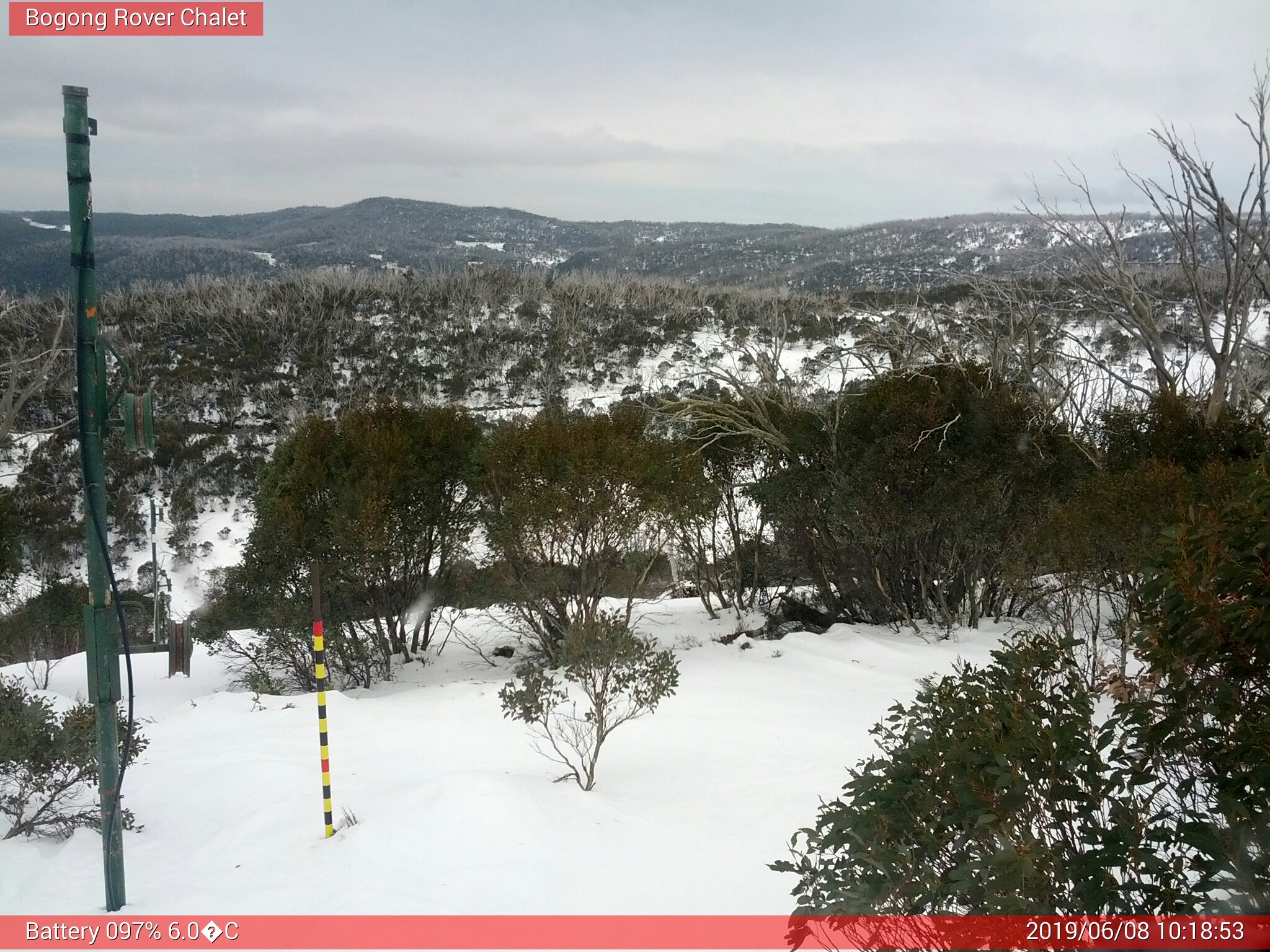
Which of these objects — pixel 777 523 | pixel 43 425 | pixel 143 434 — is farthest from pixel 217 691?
pixel 43 425

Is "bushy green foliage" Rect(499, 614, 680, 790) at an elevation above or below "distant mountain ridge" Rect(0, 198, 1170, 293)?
below

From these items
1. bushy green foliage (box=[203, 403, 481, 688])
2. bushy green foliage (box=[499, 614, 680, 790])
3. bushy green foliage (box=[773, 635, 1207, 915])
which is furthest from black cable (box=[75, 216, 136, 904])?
bushy green foliage (box=[203, 403, 481, 688])

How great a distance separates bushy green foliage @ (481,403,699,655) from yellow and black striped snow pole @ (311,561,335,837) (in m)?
5.58

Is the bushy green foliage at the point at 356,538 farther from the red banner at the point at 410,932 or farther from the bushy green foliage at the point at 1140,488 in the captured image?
the red banner at the point at 410,932

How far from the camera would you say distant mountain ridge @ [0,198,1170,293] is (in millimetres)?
52688

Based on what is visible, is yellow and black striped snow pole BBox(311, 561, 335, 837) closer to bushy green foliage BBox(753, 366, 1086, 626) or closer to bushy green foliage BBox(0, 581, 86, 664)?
bushy green foliage BBox(753, 366, 1086, 626)

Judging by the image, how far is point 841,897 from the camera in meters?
2.43

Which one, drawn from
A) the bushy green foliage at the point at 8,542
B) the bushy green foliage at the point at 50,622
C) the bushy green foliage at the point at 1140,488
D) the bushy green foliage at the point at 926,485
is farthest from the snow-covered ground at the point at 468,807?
the bushy green foliage at the point at 50,622

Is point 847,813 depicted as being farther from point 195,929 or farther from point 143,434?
point 143,434

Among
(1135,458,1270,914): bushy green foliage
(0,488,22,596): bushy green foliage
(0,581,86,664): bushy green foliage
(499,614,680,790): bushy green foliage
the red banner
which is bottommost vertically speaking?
(0,581,86,664): bushy green foliage

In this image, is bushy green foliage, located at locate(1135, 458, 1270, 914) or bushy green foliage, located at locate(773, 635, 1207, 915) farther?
bushy green foliage, located at locate(773, 635, 1207, 915)

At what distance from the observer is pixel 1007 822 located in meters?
2.14

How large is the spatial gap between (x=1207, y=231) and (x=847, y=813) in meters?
28.8

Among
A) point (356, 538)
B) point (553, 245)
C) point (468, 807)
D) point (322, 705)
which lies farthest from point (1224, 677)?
point (553, 245)
